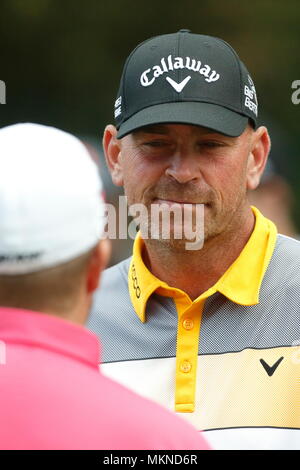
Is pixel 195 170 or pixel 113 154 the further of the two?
pixel 113 154

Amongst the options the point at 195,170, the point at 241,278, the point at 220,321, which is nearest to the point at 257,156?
the point at 195,170

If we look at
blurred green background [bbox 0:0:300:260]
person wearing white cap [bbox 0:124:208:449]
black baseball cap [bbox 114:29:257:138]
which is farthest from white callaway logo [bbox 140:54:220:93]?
blurred green background [bbox 0:0:300:260]

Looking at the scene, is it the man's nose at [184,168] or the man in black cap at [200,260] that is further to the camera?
the man's nose at [184,168]

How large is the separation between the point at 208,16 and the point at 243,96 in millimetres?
6972

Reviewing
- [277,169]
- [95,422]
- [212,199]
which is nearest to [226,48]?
[212,199]

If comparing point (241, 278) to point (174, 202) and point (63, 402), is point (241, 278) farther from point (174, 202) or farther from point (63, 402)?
point (63, 402)

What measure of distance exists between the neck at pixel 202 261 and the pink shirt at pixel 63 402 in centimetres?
132

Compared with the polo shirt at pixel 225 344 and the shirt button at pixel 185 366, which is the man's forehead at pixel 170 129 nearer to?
the polo shirt at pixel 225 344

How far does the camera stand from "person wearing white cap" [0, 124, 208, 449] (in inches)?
74.7

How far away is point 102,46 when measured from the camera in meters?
10.3

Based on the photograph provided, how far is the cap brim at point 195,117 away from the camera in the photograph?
126 inches

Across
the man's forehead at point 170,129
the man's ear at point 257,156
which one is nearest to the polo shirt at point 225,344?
the man's ear at point 257,156

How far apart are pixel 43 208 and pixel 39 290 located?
154mm

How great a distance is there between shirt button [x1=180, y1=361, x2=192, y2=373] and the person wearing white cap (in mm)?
1071
